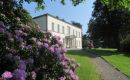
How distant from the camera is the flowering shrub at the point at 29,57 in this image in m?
6.30

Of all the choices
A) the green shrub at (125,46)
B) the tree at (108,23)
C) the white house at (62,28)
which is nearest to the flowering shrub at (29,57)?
the green shrub at (125,46)

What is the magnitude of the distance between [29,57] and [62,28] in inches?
2569

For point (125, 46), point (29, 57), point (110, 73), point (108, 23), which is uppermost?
point (108, 23)

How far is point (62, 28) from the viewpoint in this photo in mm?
72062

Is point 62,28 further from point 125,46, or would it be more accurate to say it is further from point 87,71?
point 87,71

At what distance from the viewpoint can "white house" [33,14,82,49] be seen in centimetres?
6144

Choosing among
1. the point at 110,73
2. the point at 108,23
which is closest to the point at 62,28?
the point at 108,23

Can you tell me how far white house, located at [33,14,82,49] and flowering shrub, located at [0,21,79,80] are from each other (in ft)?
145

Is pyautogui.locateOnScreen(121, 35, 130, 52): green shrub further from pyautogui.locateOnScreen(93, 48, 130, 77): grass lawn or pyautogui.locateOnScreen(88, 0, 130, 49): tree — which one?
pyautogui.locateOnScreen(93, 48, 130, 77): grass lawn

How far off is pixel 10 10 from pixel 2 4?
0.35 meters

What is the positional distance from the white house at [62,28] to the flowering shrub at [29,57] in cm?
4427

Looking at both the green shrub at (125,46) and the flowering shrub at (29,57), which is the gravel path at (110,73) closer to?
the flowering shrub at (29,57)

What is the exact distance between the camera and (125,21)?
5381 centimetres

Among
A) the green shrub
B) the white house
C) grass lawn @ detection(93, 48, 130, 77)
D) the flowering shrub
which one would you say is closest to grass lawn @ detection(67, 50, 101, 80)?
grass lawn @ detection(93, 48, 130, 77)
